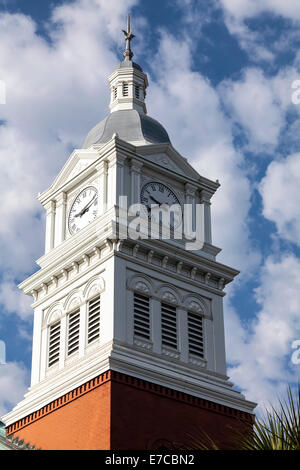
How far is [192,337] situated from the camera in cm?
4659

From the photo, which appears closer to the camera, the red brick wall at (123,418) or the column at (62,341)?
the red brick wall at (123,418)

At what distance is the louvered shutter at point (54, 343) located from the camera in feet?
153

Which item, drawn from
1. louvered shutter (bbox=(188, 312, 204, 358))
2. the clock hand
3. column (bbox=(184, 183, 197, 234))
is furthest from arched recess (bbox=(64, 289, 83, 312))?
column (bbox=(184, 183, 197, 234))

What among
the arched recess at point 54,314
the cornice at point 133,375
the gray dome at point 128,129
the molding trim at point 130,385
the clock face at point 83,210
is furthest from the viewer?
the gray dome at point 128,129

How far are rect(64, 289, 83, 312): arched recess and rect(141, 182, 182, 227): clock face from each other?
4818 mm

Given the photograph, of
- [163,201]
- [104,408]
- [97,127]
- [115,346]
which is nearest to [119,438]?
[104,408]

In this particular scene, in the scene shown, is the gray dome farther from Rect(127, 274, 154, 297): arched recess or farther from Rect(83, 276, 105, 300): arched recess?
Rect(83, 276, 105, 300): arched recess

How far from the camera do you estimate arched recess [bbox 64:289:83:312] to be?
1824 inches

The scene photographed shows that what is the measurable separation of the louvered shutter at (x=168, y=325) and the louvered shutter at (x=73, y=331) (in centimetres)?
364

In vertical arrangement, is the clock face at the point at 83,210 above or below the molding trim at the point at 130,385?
→ above

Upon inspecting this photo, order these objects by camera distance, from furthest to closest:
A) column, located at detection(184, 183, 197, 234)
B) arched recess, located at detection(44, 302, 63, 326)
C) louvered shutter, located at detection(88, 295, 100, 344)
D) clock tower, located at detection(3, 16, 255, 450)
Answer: column, located at detection(184, 183, 197, 234), arched recess, located at detection(44, 302, 63, 326), louvered shutter, located at detection(88, 295, 100, 344), clock tower, located at detection(3, 16, 255, 450)

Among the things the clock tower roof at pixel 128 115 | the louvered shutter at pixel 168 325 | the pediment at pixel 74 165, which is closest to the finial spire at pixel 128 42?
the clock tower roof at pixel 128 115

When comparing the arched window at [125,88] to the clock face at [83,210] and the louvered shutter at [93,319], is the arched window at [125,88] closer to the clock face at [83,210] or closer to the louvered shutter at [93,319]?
the clock face at [83,210]

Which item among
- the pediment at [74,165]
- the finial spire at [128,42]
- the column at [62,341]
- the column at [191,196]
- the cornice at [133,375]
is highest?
the finial spire at [128,42]
